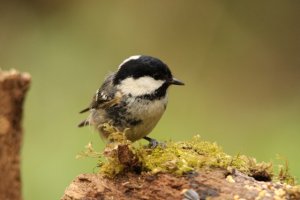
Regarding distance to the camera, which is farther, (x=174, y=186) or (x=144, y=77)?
(x=144, y=77)

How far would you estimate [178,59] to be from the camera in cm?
812

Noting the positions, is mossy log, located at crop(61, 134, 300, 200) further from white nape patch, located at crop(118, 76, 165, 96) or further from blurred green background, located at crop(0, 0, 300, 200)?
blurred green background, located at crop(0, 0, 300, 200)

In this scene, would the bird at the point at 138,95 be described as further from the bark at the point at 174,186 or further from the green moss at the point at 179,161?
the bark at the point at 174,186

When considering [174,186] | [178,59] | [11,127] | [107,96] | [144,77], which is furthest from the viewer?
[178,59]

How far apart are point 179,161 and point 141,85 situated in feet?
3.05

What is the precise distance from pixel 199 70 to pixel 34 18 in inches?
91.3

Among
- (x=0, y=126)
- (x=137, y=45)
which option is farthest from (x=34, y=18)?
(x=0, y=126)

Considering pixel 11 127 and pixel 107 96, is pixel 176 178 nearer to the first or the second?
pixel 11 127

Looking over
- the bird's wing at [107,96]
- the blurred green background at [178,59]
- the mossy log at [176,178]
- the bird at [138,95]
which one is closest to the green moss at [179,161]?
the mossy log at [176,178]

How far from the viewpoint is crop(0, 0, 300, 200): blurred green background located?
6445mm

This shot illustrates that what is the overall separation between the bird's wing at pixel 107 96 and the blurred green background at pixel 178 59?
1.94 m

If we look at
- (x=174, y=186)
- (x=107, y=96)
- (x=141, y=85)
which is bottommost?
(x=174, y=186)

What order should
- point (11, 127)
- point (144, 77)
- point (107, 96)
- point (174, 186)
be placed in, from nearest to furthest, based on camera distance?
point (11, 127) → point (174, 186) → point (144, 77) → point (107, 96)

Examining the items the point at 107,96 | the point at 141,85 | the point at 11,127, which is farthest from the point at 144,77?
the point at 11,127
